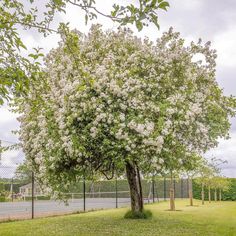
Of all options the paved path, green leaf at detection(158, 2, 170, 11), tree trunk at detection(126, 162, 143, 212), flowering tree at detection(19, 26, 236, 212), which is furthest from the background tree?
green leaf at detection(158, 2, 170, 11)

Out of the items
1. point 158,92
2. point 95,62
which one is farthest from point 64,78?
point 158,92

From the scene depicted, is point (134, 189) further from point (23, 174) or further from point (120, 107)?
point (23, 174)

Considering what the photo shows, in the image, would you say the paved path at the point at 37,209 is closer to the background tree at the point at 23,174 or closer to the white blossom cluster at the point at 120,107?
the background tree at the point at 23,174

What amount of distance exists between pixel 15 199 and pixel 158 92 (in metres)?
19.0

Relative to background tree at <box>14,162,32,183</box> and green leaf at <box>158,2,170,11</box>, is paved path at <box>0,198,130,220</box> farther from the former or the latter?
green leaf at <box>158,2,170,11</box>

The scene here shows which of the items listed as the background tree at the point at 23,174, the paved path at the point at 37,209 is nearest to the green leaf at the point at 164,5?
the paved path at the point at 37,209

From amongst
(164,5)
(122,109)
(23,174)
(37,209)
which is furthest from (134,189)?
(164,5)

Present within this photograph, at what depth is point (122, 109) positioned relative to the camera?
43.7 feet

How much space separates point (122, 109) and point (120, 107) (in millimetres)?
97

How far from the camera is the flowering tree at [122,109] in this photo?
12.9 m

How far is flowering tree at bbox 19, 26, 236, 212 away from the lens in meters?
12.9

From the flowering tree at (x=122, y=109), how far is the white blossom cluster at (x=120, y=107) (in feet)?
0.10

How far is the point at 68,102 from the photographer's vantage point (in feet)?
43.4

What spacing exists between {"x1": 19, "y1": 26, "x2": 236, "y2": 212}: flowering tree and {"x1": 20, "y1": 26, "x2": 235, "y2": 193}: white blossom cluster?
3cm
